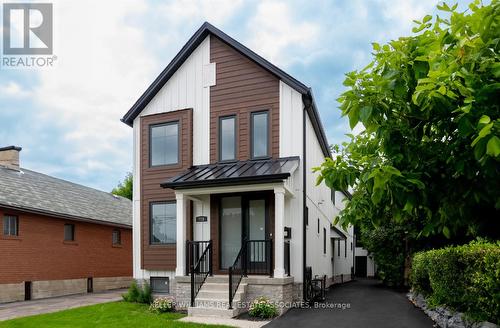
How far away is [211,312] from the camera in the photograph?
10547 millimetres

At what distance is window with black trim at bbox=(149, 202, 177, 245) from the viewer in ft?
45.6

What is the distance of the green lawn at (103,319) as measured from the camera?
32.8 feet

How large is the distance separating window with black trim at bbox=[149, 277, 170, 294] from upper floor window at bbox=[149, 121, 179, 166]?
12.6 ft

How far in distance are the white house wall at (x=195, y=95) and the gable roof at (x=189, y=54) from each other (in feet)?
0.50

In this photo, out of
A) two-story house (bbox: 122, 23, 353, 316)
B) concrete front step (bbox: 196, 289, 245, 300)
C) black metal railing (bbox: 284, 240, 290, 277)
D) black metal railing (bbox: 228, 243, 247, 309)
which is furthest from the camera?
black metal railing (bbox: 284, 240, 290, 277)

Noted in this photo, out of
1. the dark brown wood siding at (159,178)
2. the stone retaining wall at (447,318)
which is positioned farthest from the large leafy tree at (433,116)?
the dark brown wood siding at (159,178)

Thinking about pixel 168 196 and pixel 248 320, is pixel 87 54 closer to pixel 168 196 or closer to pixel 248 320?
pixel 168 196

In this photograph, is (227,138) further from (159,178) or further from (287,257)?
(287,257)

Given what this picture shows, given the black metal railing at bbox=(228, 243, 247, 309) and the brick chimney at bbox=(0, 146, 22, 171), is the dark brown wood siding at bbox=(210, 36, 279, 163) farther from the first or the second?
the brick chimney at bbox=(0, 146, 22, 171)

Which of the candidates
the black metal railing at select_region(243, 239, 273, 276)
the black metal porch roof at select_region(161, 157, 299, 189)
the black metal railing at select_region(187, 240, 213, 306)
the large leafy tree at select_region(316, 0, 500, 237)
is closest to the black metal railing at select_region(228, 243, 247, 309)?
the black metal railing at select_region(243, 239, 273, 276)

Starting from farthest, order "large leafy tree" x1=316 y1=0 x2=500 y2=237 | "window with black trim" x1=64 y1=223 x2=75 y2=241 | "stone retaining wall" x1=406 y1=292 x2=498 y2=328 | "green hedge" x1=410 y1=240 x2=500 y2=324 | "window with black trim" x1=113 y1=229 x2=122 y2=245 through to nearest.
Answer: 1. "window with black trim" x1=113 y1=229 x2=122 y2=245
2. "window with black trim" x1=64 y1=223 x2=75 y2=241
3. "stone retaining wall" x1=406 y1=292 x2=498 y2=328
4. "green hedge" x1=410 y1=240 x2=500 y2=324
5. "large leafy tree" x1=316 y1=0 x2=500 y2=237

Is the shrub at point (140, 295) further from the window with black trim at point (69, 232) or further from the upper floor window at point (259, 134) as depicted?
→ the window with black trim at point (69, 232)

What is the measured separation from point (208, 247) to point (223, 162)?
274cm

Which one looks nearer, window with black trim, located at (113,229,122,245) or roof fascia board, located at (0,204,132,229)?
roof fascia board, located at (0,204,132,229)
